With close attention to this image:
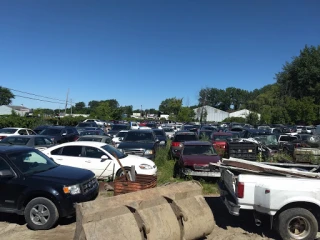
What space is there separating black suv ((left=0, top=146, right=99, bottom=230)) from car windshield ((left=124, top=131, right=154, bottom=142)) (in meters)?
8.77

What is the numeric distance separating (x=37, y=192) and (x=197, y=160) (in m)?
6.43

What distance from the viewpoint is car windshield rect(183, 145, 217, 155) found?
12516 mm

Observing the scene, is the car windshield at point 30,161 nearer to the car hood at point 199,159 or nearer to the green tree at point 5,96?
the car hood at point 199,159

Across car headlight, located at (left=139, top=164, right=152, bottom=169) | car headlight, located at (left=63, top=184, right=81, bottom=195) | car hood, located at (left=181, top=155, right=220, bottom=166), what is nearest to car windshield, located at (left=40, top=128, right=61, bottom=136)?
car hood, located at (left=181, top=155, right=220, bottom=166)

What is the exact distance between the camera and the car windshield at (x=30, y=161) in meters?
6.76

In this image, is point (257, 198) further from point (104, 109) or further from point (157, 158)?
point (104, 109)

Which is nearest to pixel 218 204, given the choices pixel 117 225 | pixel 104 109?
pixel 117 225

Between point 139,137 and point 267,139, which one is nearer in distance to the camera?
point 139,137

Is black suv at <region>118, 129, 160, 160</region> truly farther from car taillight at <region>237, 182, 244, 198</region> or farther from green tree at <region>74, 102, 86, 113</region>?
green tree at <region>74, 102, 86, 113</region>

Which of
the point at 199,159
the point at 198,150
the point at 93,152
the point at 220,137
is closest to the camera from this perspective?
the point at 93,152

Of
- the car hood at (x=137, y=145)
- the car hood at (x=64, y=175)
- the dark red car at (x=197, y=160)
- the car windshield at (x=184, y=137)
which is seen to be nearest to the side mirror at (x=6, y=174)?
the car hood at (x=64, y=175)

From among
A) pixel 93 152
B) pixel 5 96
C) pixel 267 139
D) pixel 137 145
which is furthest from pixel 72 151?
pixel 5 96

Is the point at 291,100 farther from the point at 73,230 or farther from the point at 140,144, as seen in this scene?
the point at 73,230

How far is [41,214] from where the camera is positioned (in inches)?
247
